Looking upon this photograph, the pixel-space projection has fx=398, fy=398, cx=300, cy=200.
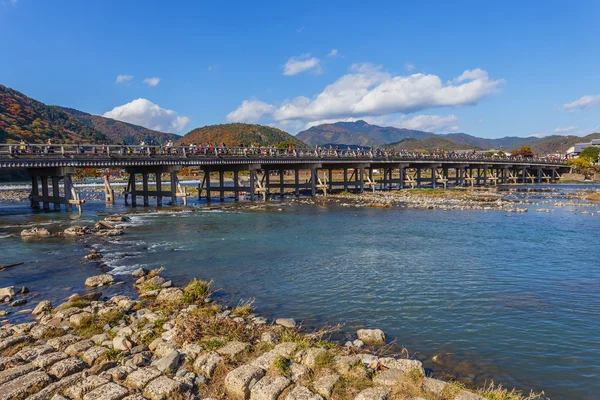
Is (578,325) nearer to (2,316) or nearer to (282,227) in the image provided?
(2,316)

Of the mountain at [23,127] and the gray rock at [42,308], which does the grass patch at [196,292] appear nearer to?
the gray rock at [42,308]

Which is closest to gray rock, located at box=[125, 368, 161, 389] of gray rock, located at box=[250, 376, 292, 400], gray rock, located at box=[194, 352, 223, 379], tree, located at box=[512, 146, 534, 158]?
gray rock, located at box=[194, 352, 223, 379]

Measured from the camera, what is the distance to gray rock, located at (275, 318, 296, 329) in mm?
10492

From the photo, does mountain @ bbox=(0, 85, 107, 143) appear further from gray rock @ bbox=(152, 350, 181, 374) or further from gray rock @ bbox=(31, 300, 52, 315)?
gray rock @ bbox=(152, 350, 181, 374)

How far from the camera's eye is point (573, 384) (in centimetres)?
805

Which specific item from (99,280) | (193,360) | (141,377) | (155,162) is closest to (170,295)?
(99,280)

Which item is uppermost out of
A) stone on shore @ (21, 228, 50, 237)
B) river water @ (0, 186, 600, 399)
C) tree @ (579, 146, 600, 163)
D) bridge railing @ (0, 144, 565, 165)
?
tree @ (579, 146, 600, 163)

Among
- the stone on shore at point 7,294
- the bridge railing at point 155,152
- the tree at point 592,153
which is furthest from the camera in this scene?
the tree at point 592,153

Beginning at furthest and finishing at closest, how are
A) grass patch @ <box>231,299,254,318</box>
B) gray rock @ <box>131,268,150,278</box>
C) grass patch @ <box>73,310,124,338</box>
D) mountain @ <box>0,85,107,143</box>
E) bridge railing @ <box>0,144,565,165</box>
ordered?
mountain @ <box>0,85,107,143</box> < bridge railing @ <box>0,144,565,165</box> < gray rock @ <box>131,268,150,278</box> < grass patch @ <box>231,299,254,318</box> < grass patch @ <box>73,310,124,338</box>

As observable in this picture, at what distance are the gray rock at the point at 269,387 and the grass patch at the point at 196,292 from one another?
5965 mm

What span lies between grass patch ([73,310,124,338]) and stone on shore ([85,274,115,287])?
13.3 ft

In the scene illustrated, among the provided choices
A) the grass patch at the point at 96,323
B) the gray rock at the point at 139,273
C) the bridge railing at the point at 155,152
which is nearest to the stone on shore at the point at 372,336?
the grass patch at the point at 96,323

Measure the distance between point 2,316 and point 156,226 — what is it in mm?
18318

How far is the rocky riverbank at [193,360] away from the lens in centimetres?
696
